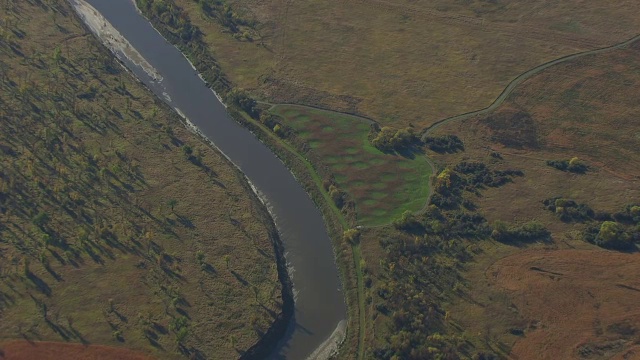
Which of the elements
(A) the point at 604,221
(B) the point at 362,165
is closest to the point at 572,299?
(A) the point at 604,221

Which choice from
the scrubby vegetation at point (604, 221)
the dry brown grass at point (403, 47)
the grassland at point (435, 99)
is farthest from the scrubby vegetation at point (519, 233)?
the dry brown grass at point (403, 47)

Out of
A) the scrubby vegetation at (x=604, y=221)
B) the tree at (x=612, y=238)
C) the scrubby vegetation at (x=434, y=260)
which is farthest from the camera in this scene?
the scrubby vegetation at (x=604, y=221)

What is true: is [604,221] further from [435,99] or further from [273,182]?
[273,182]

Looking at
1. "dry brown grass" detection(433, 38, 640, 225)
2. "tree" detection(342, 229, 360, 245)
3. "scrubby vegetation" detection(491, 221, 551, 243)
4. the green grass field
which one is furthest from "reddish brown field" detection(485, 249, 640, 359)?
"tree" detection(342, 229, 360, 245)

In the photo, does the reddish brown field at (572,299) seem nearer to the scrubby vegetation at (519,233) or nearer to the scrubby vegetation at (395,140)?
the scrubby vegetation at (519,233)

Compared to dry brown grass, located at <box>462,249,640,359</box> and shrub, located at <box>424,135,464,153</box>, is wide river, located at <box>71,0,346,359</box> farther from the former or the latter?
shrub, located at <box>424,135,464,153</box>
